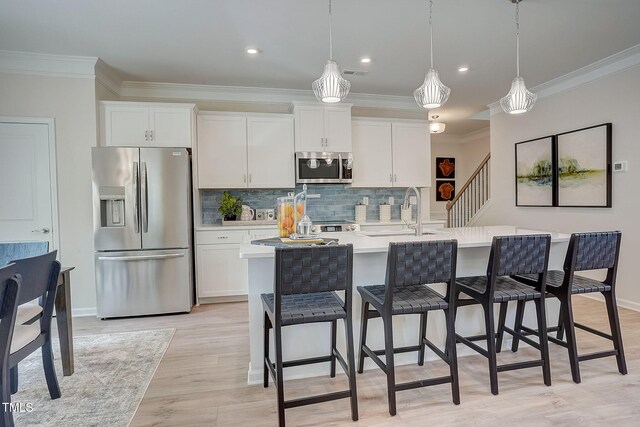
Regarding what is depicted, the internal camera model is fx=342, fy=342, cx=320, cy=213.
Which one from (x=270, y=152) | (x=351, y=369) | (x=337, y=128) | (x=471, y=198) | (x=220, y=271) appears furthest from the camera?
(x=471, y=198)

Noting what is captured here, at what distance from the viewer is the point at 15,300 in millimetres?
1486

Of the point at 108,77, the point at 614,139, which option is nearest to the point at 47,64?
the point at 108,77

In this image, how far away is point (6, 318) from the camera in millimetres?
1488

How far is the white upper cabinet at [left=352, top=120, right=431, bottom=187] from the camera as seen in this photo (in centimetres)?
471

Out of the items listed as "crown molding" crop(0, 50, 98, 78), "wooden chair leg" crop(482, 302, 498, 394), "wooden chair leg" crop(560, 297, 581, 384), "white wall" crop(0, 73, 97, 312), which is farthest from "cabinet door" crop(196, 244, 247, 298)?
"wooden chair leg" crop(560, 297, 581, 384)

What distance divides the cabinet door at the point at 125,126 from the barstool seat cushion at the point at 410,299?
314 cm

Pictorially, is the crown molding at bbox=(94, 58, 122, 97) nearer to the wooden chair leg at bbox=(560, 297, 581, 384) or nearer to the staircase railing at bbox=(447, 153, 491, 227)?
the wooden chair leg at bbox=(560, 297, 581, 384)

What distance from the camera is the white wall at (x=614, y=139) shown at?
353 centimetres

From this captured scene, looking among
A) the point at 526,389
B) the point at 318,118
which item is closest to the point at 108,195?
the point at 318,118

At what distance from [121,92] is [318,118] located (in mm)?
2467

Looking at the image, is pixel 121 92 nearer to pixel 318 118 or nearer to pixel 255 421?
pixel 318 118

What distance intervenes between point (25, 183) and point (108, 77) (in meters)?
1.44

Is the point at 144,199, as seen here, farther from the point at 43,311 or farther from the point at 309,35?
the point at 309,35

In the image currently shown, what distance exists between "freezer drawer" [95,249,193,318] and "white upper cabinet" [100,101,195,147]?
1.26 m
